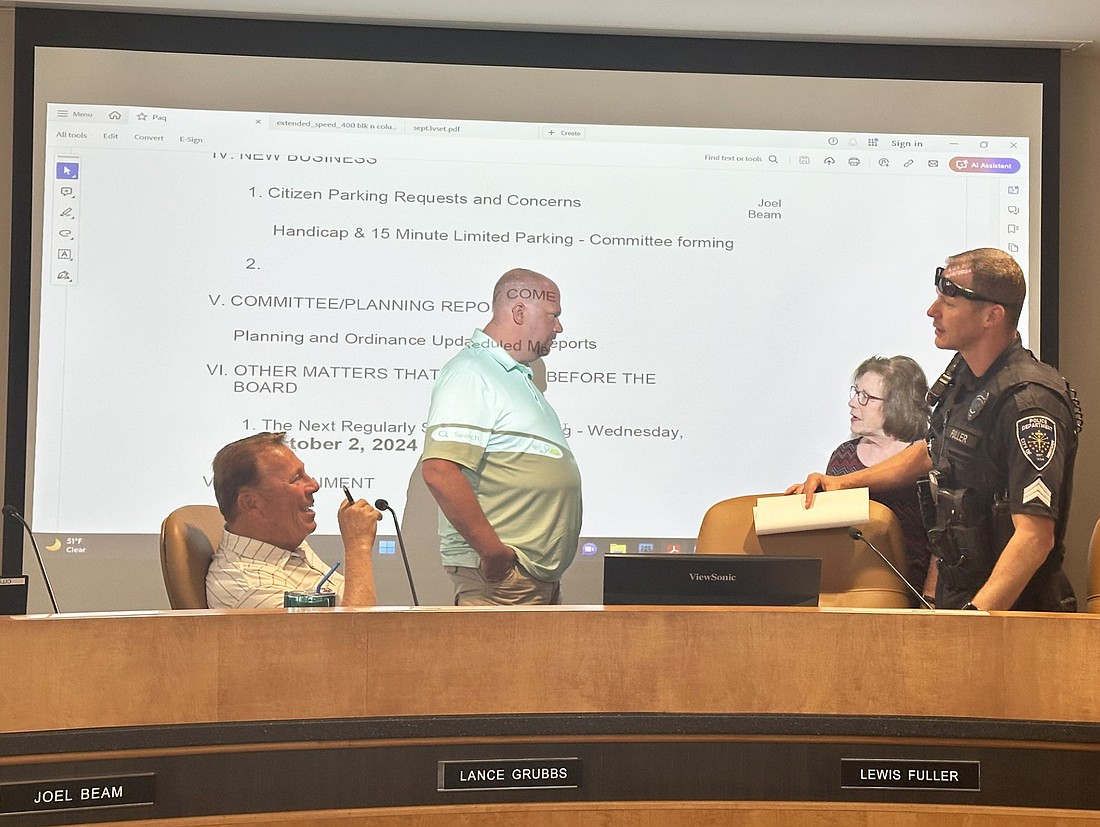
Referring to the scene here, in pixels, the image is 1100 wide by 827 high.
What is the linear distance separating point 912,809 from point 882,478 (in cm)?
228

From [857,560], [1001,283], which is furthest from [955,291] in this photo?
[857,560]

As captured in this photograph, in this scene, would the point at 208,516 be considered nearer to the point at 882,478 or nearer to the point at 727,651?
the point at 727,651

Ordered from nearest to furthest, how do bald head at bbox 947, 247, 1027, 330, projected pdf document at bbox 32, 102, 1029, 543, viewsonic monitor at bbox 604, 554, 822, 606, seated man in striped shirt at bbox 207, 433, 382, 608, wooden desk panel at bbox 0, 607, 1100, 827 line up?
1. wooden desk panel at bbox 0, 607, 1100, 827
2. viewsonic monitor at bbox 604, 554, 822, 606
3. seated man in striped shirt at bbox 207, 433, 382, 608
4. bald head at bbox 947, 247, 1027, 330
5. projected pdf document at bbox 32, 102, 1029, 543

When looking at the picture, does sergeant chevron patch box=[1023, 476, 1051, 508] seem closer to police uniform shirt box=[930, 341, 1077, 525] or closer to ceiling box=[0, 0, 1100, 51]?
police uniform shirt box=[930, 341, 1077, 525]

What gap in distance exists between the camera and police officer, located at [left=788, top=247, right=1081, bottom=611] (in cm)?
249

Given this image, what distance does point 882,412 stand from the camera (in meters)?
3.84

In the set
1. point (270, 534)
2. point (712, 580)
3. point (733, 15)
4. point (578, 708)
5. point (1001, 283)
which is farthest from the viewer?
point (733, 15)

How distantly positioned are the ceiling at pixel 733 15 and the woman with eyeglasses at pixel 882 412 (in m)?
1.17

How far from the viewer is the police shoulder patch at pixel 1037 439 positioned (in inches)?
99.9

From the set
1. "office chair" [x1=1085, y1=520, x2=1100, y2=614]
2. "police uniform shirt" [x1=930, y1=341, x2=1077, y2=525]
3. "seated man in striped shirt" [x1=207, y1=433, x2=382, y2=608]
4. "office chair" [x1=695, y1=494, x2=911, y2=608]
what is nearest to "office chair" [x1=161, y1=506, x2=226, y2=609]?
"seated man in striped shirt" [x1=207, y1=433, x2=382, y2=608]

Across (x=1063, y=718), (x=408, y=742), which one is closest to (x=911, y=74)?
(x=1063, y=718)

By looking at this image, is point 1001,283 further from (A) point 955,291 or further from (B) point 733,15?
(B) point 733,15

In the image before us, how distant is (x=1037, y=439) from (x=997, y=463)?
0.39 ft

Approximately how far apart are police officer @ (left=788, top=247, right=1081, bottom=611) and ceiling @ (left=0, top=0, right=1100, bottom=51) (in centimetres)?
109
